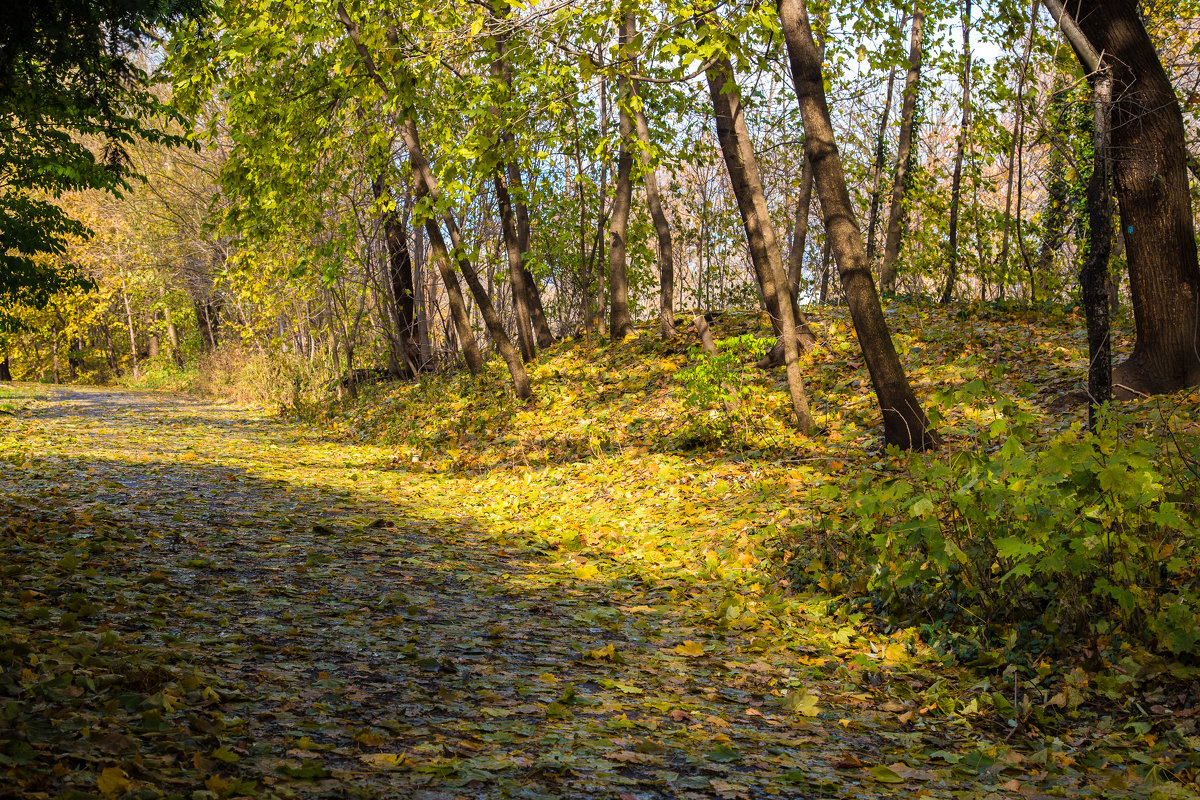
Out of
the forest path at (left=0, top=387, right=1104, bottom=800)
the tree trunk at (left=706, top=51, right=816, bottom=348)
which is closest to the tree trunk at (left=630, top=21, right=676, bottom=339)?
the tree trunk at (left=706, top=51, right=816, bottom=348)

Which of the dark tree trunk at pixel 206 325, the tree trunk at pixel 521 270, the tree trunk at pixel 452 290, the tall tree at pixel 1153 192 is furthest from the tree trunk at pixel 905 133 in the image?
the dark tree trunk at pixel 206 325

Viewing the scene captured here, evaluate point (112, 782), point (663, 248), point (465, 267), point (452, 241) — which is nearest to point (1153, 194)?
point (663, 248)

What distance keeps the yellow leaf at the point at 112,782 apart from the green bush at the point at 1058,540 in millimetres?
3349

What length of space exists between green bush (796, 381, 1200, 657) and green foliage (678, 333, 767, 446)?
3684 millimetres

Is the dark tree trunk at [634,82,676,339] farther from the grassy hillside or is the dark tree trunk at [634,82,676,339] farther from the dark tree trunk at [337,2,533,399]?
the dark tree trunk at [337,2,533,399]

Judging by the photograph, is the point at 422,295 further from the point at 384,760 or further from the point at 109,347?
the point at 109,347

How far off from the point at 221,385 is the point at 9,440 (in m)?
16.8

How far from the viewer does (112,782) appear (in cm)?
218

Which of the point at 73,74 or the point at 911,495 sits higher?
the point at 73,74

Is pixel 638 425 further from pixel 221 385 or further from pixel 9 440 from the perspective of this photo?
pixel 221 385

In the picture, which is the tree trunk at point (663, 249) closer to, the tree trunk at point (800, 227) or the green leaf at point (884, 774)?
the tree trunk at point (800, 227)

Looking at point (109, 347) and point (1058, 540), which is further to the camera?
point (109, 347)

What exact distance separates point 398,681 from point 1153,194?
7190 mm

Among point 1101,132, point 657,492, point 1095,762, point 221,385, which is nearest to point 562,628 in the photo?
point 1095,762
